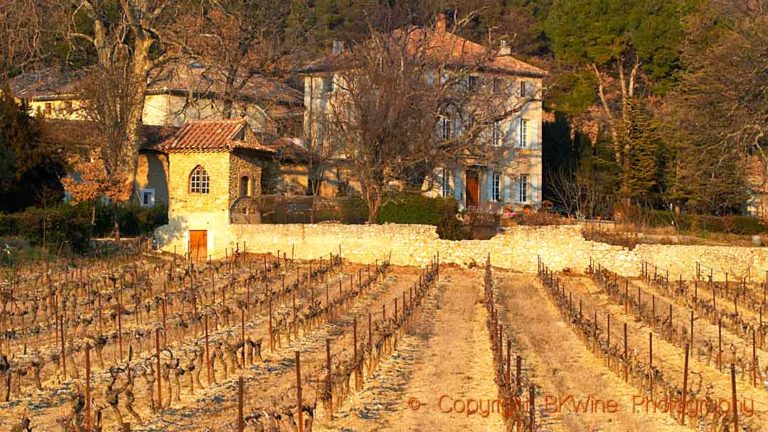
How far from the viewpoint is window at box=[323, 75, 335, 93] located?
1866 inches

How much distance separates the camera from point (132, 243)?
3384 cm

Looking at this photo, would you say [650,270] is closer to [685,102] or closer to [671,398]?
[685,102]

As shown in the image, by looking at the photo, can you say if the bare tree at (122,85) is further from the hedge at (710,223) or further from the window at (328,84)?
the hedge at (710,223)

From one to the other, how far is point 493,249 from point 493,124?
13.1m

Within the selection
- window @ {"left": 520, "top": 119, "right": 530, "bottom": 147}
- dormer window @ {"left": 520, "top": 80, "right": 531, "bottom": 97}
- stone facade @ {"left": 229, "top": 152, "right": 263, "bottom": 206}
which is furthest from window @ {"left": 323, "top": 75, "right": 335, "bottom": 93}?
stone facade @ {"left": 229, "top": 152, "right": 263, "bottom": 206}

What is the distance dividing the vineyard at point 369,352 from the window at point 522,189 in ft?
61.8

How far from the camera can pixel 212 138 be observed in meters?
35.4

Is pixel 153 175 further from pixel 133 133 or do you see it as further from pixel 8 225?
pixel 8 225

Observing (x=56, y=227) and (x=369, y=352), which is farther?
(x=56, y=227)

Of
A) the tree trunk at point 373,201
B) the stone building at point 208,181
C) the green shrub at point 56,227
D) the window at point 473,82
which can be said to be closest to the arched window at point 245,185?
the stone building at point 208,181

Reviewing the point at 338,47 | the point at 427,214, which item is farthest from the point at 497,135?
the point at 427,214

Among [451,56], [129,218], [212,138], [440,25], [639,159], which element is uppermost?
[440,25]

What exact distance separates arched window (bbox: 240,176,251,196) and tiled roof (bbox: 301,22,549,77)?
1051 centimetres

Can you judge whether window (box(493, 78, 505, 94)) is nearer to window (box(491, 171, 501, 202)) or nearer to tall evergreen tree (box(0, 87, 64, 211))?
window (box(491, 171, 501, 202))
